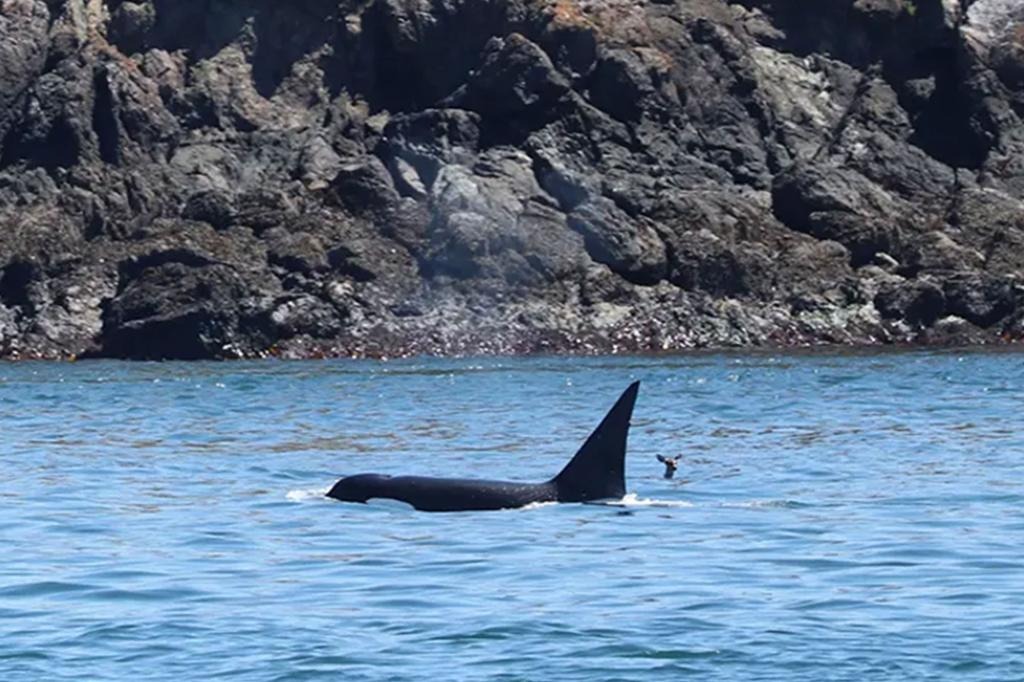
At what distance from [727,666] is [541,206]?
52.7m

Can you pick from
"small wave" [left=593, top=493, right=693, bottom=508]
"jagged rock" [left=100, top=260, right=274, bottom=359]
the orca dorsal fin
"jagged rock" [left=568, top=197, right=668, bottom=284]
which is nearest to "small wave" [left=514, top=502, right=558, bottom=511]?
the orca dorsal fin

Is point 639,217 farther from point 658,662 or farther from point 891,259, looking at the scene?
point 658,662

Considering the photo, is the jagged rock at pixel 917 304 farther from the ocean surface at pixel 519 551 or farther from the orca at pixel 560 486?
the orca at pixel 560 486

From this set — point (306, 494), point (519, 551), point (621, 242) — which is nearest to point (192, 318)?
point (621, 242)

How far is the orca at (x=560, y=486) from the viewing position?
2370 cm

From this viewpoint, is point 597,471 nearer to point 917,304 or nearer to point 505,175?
point 917,304

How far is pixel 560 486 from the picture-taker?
79.2 feet

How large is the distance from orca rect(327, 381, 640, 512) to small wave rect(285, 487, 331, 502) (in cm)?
100

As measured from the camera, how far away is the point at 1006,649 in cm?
1552

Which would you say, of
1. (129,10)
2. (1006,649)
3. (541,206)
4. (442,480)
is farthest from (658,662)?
(129,10)

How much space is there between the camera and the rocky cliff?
6481 cm

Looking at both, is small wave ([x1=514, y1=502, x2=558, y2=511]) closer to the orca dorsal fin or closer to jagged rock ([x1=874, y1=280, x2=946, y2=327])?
the orca dorsal fin

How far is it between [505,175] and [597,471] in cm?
4432

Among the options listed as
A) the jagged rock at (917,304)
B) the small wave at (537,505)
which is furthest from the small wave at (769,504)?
the jagged rock at (917,304)
